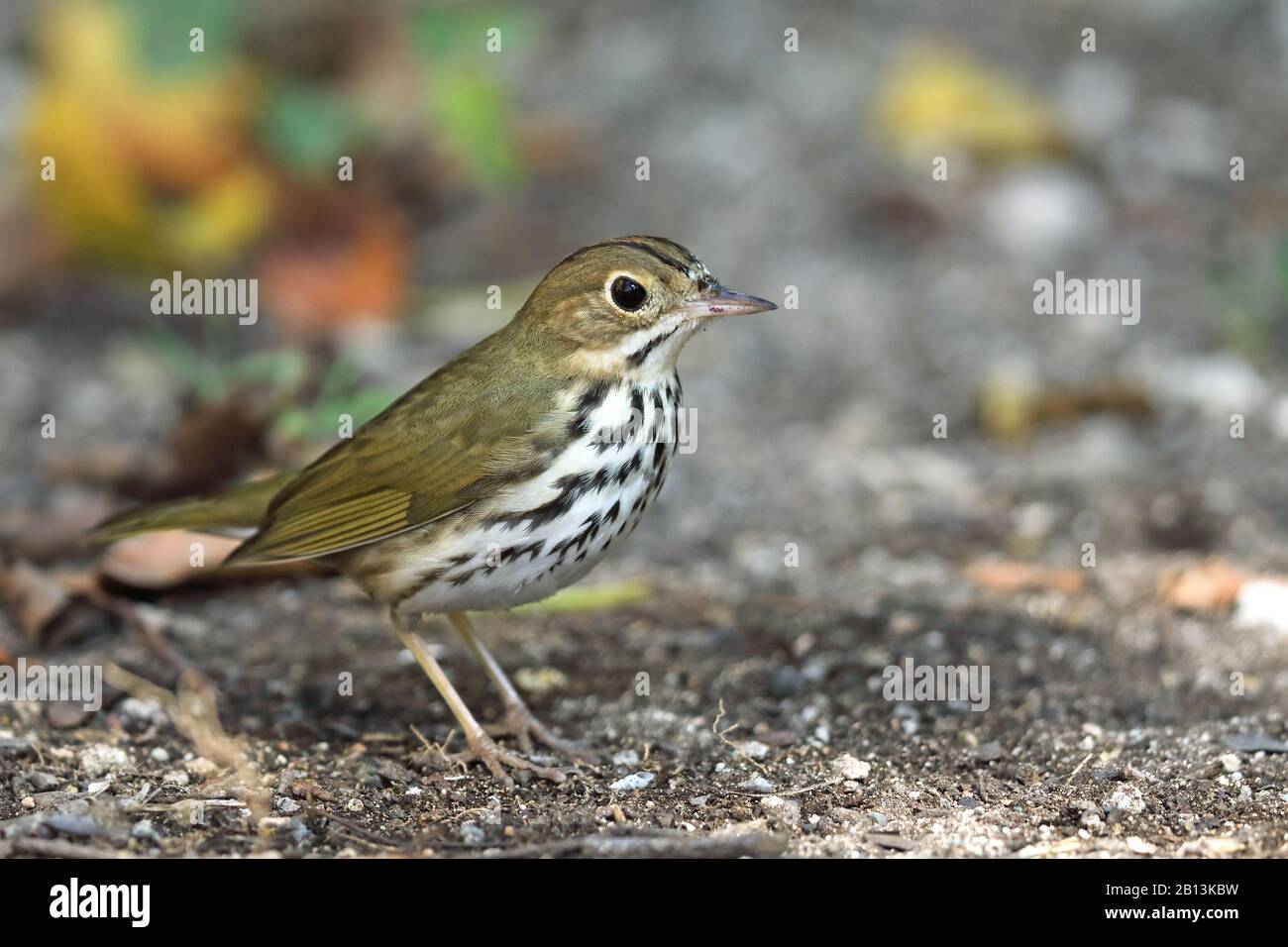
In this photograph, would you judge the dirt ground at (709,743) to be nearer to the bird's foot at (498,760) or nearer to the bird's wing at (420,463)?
the bird's foot at (498,760)

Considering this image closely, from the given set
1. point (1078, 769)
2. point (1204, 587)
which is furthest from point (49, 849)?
point (1204, 587)

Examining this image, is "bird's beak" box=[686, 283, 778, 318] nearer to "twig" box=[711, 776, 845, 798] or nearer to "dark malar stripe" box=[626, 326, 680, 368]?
"dark malar stripe" box=[626, 326, 680, 368]

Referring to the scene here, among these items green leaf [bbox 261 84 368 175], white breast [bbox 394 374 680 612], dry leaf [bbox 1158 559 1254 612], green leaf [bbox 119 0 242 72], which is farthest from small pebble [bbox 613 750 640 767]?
green leaf [bbox 119 0 242 72]

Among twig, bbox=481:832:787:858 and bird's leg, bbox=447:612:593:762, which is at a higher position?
bird's leg, bbox=447:612:593:762

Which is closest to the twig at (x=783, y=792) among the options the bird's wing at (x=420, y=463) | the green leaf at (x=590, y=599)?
the bird's wing at (x=420, y=463)

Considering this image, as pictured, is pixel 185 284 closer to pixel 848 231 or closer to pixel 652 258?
pixel 848 231

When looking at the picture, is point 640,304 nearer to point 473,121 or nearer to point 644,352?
point 644,352
